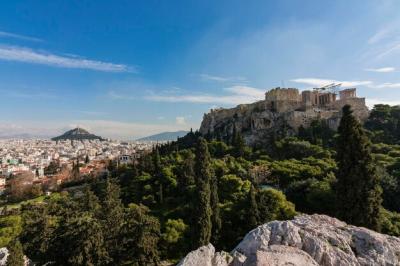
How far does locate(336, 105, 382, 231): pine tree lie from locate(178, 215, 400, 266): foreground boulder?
583 centimetres

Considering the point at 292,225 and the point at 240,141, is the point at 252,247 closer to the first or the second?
the point at 292,225

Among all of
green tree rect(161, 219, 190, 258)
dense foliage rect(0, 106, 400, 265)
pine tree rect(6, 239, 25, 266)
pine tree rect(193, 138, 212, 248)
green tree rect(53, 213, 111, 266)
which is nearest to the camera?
dense foliage rect(0, 106, 400, 265)

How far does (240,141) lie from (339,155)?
34.4 meters

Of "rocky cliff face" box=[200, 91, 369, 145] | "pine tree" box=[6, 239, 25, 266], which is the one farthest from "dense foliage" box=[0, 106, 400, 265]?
"rocky cliff face" box=[200, 91, 369, 145]

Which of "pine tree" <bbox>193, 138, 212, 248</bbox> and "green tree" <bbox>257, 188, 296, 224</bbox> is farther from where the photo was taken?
"green tree" <bbox>257, 188, 296, 224</bbox>

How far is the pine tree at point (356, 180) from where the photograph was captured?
14359mm

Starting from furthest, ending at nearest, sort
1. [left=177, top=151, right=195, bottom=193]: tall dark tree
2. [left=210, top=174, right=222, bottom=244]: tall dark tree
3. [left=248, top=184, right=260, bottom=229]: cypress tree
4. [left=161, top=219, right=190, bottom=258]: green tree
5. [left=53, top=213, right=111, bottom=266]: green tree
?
[left=177, top=151, right=195, bottom=193]: tall dark tree < [left=161, top=219, right=190, bottom=258]: green tree < [left=210, top=174, right=222, bottom=244]: tall dark tree < [left=248, top=184, right=260, bottom=229]: cypress tree < [left=53, top=213, right=111, bottom=266]: green tree

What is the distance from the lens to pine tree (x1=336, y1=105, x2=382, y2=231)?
14359 millimetres

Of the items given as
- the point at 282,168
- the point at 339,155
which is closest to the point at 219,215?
the point at 339,155

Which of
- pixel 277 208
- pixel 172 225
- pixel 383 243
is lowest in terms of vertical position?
pixel 172 225

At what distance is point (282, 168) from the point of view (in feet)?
113

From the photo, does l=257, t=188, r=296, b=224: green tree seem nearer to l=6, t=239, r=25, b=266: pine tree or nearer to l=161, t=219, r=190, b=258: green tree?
l=161, t=219, r=190, b=258: green tree

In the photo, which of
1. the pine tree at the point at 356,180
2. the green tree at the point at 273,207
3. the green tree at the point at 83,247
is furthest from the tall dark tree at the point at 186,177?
the pine tree at the point at 356,180

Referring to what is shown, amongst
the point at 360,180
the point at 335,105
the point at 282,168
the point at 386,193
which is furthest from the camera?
the point at 335,105
